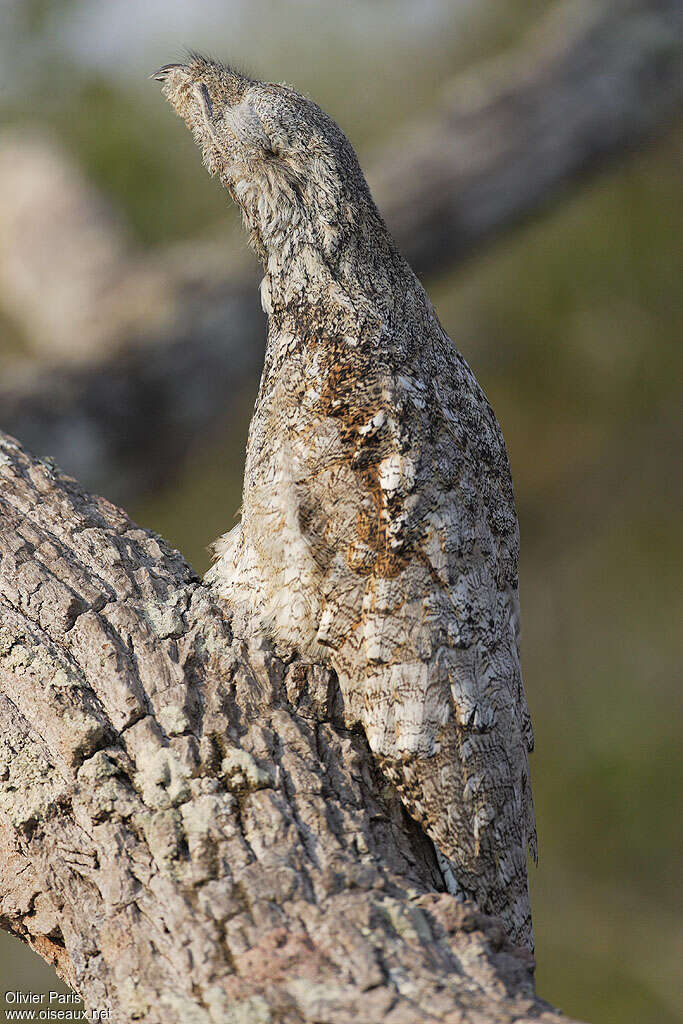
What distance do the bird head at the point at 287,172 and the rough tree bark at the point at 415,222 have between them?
199cm

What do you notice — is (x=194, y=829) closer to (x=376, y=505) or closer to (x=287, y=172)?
(x=376, y=505)

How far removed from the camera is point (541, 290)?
6.34 metres

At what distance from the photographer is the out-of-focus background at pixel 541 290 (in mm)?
4199

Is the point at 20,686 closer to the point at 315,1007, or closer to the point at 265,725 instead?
the point at 265,725

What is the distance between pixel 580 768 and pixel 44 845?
564 centimetres

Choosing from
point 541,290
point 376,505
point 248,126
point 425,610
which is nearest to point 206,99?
point 248,126

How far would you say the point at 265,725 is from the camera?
1545mm

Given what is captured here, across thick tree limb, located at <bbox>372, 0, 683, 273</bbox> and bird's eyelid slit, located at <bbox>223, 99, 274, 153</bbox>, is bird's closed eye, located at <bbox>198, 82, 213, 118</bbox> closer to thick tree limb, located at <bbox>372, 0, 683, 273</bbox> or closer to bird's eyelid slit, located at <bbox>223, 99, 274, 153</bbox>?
bird's eyelid slit, located at <bbox>223, 99, 274, 153</bbox>

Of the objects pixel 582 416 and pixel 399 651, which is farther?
pixel 582 416

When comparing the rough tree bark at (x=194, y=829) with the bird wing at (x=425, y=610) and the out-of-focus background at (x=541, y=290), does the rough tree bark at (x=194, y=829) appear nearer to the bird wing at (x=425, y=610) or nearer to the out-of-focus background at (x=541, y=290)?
the bird wing at (x=425, y=610)

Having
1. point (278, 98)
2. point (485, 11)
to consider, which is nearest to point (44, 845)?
point (278, 98)

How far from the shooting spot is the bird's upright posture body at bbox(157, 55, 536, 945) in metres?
1.57

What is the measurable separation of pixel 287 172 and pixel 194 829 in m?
1.28

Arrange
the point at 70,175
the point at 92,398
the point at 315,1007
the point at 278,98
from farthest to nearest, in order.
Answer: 1. the point at 70,175
2. the point at 92,398
3. the point at 278,98
4. the point at 315,1007
